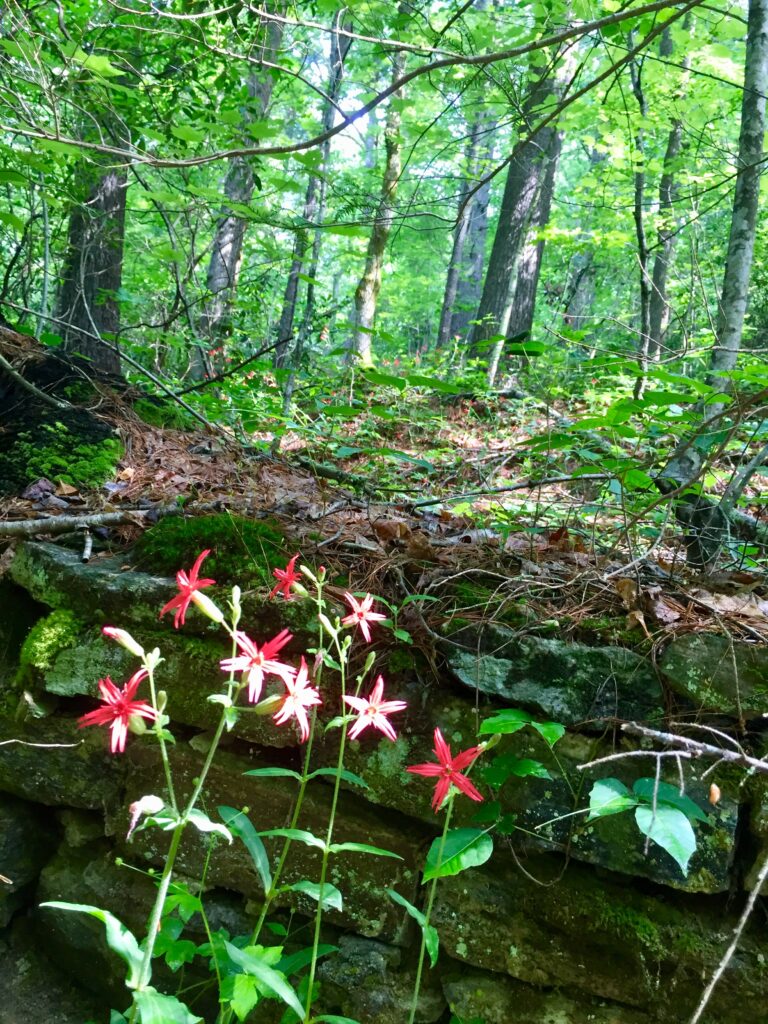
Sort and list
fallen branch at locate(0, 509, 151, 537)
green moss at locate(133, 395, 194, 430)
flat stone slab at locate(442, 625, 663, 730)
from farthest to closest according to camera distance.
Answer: green moss at locate(133, 395, 194, 430)
fallen branch at locate(0, 509, 151, 537)
flat stone slab at locate(442, 625, 663, 730)

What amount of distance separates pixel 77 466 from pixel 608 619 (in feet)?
8.52

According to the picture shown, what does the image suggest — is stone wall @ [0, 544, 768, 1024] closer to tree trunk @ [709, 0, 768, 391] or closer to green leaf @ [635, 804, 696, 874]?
green leaf @ [635, 804, 696, 874]

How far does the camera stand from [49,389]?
3842 mm

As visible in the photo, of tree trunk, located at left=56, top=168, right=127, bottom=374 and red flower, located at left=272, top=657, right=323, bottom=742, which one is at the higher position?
tree trunk, located at left=56, top=168, right=127, bottom=374

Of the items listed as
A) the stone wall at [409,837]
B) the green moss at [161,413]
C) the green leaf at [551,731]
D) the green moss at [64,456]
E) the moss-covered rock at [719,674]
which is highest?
the green moss at [161,413]

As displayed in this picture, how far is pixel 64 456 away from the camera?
3.30 meters

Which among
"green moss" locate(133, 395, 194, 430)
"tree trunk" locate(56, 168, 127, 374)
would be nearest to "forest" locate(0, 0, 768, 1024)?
"green moss" locate(133, 395, 194, 430)

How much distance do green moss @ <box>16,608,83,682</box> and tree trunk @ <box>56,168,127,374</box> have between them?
3.19m

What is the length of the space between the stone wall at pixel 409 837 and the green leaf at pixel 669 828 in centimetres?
23

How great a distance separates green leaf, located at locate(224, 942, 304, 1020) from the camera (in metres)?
1.33

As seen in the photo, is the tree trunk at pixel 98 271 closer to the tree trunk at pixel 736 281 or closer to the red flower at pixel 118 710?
the tree trunk at pixel 736 281

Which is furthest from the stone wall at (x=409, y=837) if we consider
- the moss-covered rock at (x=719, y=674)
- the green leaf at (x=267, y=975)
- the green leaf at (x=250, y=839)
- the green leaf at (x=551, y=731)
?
the green leaf at (x=267, y=975)

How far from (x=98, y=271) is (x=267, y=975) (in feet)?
17.9

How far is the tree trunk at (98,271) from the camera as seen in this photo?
515cm
